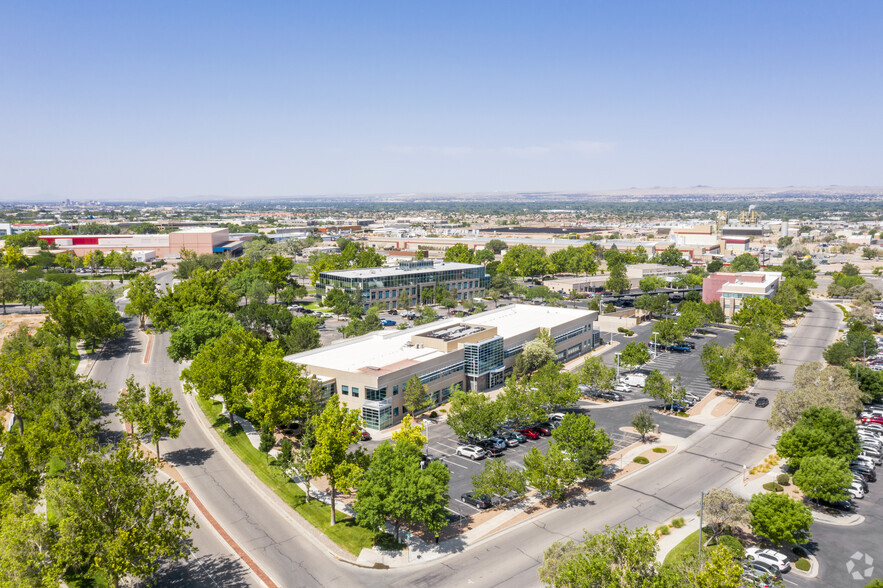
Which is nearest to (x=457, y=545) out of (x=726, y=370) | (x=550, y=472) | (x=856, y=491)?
(x=550, y=472)

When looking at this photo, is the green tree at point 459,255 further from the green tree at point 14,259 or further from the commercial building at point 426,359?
the green tree at point 14,259

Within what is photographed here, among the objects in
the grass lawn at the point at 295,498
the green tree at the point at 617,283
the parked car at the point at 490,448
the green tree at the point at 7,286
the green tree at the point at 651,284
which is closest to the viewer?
the grass lawn at the point at 295,498

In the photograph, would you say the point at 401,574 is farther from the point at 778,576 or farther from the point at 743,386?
the point at 743,386

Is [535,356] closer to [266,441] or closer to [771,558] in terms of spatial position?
[266,441]

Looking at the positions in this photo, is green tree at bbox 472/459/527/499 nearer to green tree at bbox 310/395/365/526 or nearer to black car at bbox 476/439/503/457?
green tree at bbox 310/395/365/526

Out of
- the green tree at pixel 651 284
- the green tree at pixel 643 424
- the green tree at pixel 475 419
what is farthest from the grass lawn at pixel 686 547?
the green tree at pixel 651 284

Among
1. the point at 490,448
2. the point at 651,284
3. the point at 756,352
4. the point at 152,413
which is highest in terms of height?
the point at 152,413

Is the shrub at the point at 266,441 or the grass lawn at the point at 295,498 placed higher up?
the shrub at the point at 266,441
